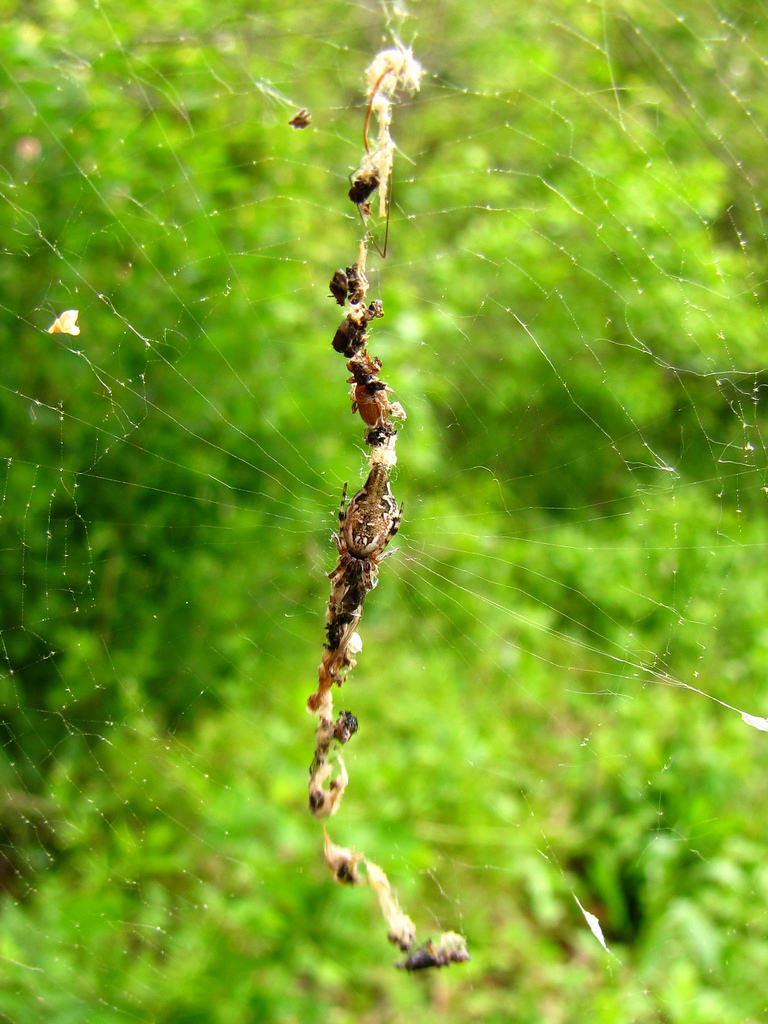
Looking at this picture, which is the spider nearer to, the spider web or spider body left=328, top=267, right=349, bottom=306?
spider body left=328, top=267, right=349, bottom=306

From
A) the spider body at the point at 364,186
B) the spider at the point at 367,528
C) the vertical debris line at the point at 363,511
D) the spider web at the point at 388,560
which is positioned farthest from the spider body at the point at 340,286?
the spider web at the point at 388,560

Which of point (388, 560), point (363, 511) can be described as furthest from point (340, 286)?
point (388, 560)

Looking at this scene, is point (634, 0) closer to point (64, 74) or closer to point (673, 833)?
point (64, 74)

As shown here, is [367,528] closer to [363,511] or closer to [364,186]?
[363,511]

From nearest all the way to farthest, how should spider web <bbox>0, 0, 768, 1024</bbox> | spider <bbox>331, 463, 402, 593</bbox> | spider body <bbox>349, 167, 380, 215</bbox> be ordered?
spider body <bbox>349, 167, 380, 215</bbox> → spider <bbox>331, 463, 402, 593</bbox> → spider web <bbox>0, 0, 768, 1024</bbox>

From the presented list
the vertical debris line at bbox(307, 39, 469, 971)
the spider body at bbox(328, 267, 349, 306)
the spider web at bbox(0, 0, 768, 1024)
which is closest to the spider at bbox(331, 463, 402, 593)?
the vertical debris line at bbox(307, 39, 469, 971)

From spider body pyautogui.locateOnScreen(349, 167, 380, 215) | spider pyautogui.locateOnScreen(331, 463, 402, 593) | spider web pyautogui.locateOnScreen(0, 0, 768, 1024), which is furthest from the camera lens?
spider web pyautogui.locateOnScreen(0, 0, 768, 1024)

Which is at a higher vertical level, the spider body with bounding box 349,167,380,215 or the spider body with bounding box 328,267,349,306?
the spider body with bounding box 349,167,380,215
